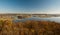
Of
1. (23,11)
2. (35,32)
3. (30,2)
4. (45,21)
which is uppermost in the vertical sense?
(30,2)

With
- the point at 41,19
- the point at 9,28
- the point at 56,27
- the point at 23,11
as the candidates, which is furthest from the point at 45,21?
the point at 9,28

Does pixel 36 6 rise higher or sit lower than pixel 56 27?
higher

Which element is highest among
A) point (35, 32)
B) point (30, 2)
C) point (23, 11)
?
point (30, 2)

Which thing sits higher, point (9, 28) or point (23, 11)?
point (23, 11)

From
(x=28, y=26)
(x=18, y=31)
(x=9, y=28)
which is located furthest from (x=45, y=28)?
(x=9, y=28)

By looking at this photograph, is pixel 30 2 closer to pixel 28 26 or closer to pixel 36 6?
pixel 36 6

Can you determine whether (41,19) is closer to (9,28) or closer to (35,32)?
(35,32)
